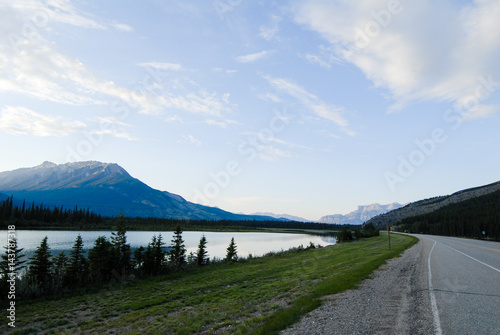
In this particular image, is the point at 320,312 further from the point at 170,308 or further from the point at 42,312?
the point at 42,312

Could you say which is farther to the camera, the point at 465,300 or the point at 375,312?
the point at 465,300

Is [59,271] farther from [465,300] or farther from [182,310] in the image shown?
[465,300]

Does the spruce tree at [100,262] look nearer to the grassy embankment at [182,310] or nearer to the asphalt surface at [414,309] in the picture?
the grassy embankment at [182,310]

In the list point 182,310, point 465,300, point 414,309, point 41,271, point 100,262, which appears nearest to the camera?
point 414,309

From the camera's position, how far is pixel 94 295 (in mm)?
22781

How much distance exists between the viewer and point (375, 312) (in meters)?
9.45

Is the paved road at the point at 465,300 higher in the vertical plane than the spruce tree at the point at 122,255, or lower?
higher

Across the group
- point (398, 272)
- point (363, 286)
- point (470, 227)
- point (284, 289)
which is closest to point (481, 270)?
point (398, 272)

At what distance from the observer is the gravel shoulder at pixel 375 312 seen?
7982 mm

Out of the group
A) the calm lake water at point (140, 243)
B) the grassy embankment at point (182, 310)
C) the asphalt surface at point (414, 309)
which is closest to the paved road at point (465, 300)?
the asphalt surface at point (414, 309)

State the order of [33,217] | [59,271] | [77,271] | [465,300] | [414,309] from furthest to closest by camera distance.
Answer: [33,217] → [77,271] → [59,271] → [465,300] → [414,309]

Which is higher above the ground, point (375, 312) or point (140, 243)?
point (375, 312)

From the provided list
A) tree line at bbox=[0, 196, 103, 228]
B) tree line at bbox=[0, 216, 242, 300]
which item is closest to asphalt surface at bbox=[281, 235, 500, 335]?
tree line at bbox=[0, 216, 242, 300]

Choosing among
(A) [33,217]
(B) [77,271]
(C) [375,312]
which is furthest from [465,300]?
(A) [33,217]
